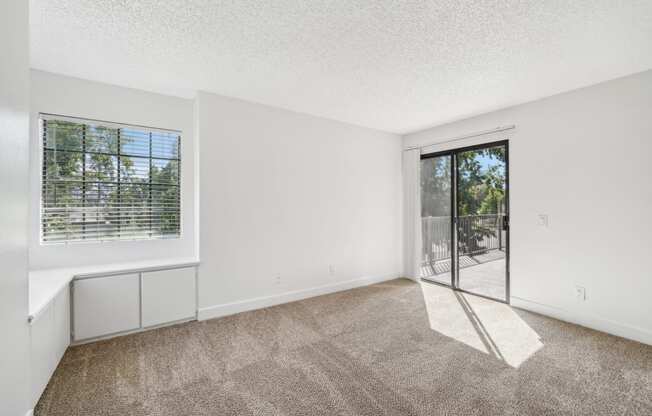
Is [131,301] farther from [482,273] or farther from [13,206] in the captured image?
[482,273]

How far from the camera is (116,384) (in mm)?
2076

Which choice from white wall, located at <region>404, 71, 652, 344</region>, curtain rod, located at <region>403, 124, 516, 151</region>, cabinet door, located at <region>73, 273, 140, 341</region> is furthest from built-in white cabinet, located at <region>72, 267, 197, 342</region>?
white wall, located at <region>404, 71, 652, 344</region>

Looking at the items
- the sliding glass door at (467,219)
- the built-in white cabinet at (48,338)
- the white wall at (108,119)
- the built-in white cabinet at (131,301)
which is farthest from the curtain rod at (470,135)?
the built-in white cabinet at (48,338)

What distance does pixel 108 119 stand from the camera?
306 cm

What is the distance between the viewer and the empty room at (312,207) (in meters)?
1.88

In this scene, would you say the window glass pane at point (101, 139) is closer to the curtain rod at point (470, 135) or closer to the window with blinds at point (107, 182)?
the window with blinds at point (107, 182)

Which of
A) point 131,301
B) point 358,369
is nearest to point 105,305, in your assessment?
point 131,301

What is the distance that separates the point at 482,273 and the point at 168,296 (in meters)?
4.04

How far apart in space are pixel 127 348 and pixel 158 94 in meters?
2.68

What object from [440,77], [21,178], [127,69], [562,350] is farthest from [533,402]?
[127,69]

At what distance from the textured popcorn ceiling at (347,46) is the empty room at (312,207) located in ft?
0.07

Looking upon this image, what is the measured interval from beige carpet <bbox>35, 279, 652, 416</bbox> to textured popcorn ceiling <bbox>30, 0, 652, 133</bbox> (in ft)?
8.21

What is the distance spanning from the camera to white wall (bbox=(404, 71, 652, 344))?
106 inches

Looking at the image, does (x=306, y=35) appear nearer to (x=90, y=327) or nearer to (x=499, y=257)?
(x=90, y=327)
